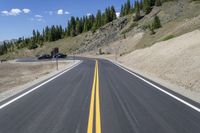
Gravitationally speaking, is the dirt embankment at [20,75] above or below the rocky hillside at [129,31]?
below

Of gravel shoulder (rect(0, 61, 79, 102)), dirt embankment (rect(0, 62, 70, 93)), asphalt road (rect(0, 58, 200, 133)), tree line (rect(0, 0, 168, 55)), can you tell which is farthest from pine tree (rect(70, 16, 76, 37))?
asphalt road (rect(0, 58, 200, 133))

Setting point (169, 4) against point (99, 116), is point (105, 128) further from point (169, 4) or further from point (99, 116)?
point (169, 4)

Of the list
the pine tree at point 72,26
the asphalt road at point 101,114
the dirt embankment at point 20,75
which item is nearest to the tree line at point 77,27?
the pine tree at point 72,26

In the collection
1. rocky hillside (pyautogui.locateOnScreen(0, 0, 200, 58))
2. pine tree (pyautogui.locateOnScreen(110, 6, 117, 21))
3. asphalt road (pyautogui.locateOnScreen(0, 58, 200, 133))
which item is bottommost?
asphalt road (pyautogui.locateOnScreen(0, 58, 200, 133))

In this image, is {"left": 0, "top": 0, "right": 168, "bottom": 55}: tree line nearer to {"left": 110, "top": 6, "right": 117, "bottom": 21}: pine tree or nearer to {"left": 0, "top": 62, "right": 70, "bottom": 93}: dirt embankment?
{"left": 110, "top": 6, "right": 117, "bottom": 21}: pine tree

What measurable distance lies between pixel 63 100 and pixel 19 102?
169 cm

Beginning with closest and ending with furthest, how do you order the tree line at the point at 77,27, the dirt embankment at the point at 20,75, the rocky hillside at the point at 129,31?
the dirt embankment at the point at 20,75 → the rocky hillside at the point at 129,31 → the tree line at the point at 77,27

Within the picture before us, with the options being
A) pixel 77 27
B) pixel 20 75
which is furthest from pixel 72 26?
pixel 20 75

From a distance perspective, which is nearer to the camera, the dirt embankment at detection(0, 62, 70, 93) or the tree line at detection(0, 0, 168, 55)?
the dirt embankment at detection(0, 62, 70, 93)

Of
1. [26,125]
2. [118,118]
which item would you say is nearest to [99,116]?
[118,118]

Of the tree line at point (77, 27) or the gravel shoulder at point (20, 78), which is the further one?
the tree line at point (77, 27)

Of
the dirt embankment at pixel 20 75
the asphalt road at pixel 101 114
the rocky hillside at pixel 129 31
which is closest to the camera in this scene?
the asphalt road at pixel 101 114

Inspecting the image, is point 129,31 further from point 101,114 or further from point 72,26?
point 101,114

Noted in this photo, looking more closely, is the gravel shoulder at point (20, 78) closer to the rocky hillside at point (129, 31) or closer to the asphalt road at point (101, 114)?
the asphalt road at point (101, 114)
